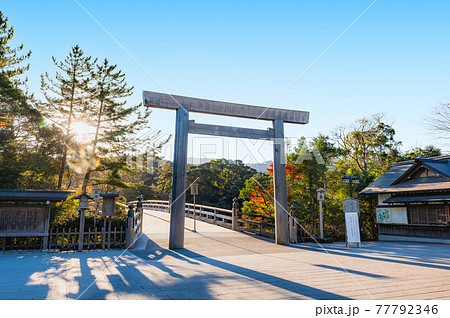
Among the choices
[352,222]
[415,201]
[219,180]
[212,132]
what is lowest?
[352,222]

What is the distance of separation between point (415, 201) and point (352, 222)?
608 cm

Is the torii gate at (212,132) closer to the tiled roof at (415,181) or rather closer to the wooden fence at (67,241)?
the wooden fence at (67,241)

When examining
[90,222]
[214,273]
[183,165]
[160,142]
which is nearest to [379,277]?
[214,273]

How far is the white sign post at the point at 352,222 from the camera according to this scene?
995 cm

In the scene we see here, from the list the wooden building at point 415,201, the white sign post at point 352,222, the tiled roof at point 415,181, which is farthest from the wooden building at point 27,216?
the wooden building at point 415,201

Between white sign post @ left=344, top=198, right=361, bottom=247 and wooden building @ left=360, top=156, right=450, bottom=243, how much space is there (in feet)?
18.7

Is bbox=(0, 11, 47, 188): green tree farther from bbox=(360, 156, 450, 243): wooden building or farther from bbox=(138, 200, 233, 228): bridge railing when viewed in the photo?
bbox=(360, 156, 450, 243): wooden building

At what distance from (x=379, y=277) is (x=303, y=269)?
4.42 feet

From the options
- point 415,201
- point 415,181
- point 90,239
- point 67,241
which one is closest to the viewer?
point 67,241

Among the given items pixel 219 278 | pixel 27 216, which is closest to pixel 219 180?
pixel 27 216

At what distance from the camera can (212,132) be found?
9.52 metres

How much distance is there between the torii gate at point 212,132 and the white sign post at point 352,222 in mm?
2228

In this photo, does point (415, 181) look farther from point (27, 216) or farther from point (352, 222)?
point (27, 216)

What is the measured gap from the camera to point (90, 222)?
32.2 feet
